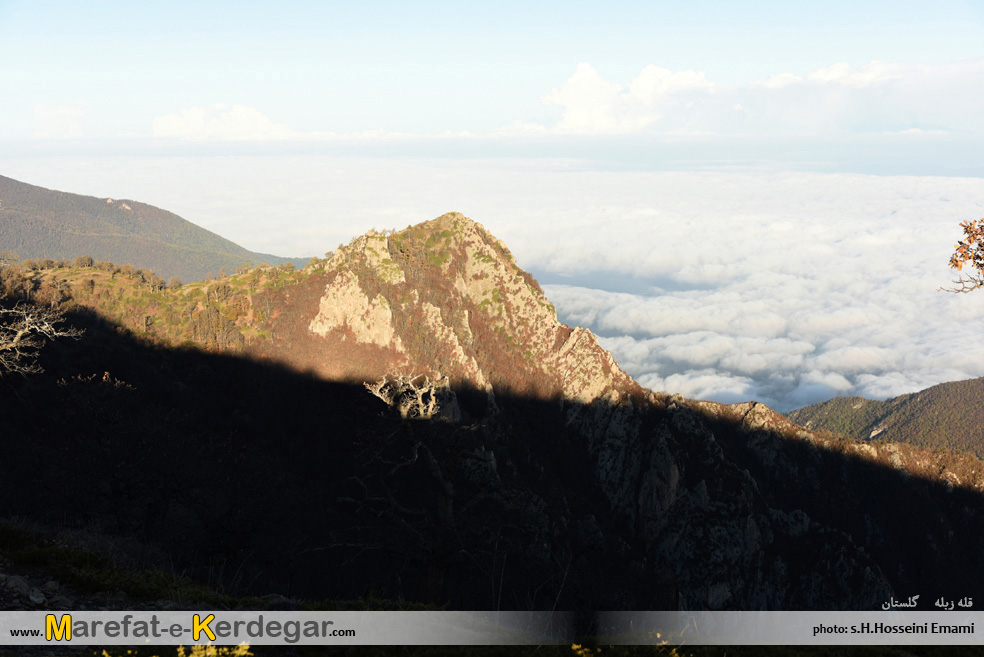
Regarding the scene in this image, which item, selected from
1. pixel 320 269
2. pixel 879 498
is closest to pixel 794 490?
pixel 879 498

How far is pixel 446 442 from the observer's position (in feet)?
175

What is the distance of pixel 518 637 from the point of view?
17297 mm

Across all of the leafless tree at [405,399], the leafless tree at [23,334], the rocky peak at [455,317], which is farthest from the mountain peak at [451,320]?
the leafless tree at [405,399]

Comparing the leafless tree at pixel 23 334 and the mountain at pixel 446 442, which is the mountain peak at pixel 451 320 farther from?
the leafless tree at pixel 23 334

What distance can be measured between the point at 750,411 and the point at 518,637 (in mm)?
158051

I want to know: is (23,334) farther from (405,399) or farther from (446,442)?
(446,442)

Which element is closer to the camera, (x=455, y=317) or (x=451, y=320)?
(x=451, y=320)

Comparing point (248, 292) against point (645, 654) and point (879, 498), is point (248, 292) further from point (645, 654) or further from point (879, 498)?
point (879, 498)

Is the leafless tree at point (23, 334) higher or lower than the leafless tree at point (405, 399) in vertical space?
higher

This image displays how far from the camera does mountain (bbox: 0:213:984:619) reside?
176ft

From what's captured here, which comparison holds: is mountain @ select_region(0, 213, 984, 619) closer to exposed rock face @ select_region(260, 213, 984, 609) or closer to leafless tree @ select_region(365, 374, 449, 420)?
exposed rock face @ select_region(260, 213, 984, 609)

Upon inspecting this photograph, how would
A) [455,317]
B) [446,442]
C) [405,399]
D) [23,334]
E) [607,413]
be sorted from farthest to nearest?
1. [607,413]
2. [455,317]
3. [446,442]
4. [23,334]
5. [405,399]

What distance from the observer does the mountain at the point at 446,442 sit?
176 ft

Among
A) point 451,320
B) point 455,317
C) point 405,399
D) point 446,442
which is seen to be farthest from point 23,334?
point 455,317
